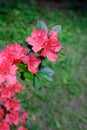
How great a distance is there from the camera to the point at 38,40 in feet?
6.00

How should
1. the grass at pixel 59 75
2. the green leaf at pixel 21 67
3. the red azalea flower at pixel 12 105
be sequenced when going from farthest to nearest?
the grass at pixel 59 75, the red azalea flower at pixel 12 105, the green leaf at pixel 21 67

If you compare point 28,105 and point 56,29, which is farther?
point 28,105

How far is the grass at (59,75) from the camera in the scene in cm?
359

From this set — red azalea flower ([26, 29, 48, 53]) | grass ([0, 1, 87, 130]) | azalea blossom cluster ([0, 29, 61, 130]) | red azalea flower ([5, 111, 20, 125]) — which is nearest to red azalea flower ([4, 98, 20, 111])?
red azalea flower ([5, 111, 20, 125])

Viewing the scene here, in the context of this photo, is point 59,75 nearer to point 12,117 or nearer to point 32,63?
point 12,117

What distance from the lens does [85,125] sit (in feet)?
11.9

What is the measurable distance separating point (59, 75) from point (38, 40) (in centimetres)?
232

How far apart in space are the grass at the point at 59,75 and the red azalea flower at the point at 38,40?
55 cm

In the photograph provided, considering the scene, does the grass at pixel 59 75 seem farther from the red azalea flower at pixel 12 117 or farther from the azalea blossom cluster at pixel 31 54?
the azalea blossom cluster at pixel 31 54

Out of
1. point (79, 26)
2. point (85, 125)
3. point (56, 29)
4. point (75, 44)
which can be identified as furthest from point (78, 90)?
point (56, 29)

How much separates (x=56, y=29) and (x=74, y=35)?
2925 millimetres

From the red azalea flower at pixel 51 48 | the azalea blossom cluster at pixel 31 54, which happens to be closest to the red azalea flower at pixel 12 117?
the azalea blossom cluster at pixel 31 54

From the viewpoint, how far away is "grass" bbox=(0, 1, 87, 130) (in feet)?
11.8

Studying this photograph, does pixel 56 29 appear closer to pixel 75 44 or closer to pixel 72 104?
pixel 72 104
